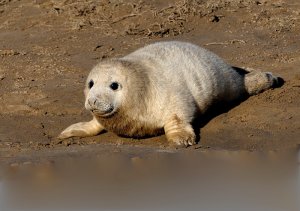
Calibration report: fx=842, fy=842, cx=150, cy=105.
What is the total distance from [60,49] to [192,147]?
→ 15.2ft

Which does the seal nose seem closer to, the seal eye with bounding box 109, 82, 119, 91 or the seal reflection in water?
the seal reflection in water

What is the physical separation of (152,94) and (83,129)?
2.47 feet

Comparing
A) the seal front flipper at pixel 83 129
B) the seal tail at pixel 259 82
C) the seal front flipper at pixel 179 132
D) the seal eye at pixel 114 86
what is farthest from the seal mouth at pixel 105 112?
the seal tail at pixel 259 82

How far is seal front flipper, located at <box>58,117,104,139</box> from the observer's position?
8008mm

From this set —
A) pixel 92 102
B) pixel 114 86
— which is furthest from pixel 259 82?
pixel 92 102

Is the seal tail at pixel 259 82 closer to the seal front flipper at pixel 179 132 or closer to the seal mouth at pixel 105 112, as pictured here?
the seal front flipper at pixel 179 132

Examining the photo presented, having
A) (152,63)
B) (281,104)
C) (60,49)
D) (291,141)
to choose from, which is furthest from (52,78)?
(291,141)

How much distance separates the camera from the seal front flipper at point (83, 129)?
8.01 metres

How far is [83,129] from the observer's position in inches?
317

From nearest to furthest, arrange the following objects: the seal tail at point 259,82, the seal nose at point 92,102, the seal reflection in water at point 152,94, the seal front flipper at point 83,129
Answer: the seal nose at point 92,102
the seal reflection in water at point 152,94
the seal front flipper at point 83,129
the seal tail at point 259,82

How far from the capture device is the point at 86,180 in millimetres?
6336

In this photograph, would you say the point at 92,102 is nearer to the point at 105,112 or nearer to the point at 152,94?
the point at 105,112

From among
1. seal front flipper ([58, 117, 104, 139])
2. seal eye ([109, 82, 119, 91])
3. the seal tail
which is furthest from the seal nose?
the seal tail

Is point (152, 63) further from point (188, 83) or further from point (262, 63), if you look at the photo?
point (262, 63)
